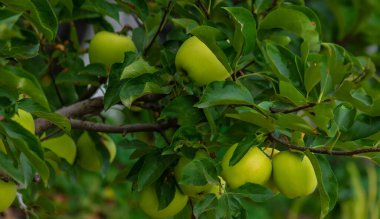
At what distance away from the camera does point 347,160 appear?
371cm

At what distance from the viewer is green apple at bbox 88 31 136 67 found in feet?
3.52

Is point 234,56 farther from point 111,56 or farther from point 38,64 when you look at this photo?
point 38,64

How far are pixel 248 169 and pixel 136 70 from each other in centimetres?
21

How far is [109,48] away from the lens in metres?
1.07

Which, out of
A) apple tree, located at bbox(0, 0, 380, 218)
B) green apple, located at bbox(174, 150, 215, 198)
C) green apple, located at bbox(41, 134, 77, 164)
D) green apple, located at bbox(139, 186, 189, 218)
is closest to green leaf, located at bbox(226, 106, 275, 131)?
apple tree, located at bbox(0, 0, 380, 218)

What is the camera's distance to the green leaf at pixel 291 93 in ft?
2.85

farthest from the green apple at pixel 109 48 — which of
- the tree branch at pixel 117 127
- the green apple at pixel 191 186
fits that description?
the green apple at pixel 191 186

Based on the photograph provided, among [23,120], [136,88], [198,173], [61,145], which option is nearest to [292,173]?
[198,173]

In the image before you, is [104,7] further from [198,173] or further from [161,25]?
[198,173]

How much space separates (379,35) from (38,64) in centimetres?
202

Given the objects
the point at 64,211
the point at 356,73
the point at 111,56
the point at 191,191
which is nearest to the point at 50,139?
the point at 111,56

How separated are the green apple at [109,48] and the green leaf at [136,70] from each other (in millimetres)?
135

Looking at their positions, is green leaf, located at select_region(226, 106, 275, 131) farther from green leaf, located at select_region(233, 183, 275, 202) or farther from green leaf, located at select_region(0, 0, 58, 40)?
green leaf, located at select_region(0, 0, 58, 40)

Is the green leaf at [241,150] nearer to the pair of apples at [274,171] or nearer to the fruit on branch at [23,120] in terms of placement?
the pair of apples at [274,171]
